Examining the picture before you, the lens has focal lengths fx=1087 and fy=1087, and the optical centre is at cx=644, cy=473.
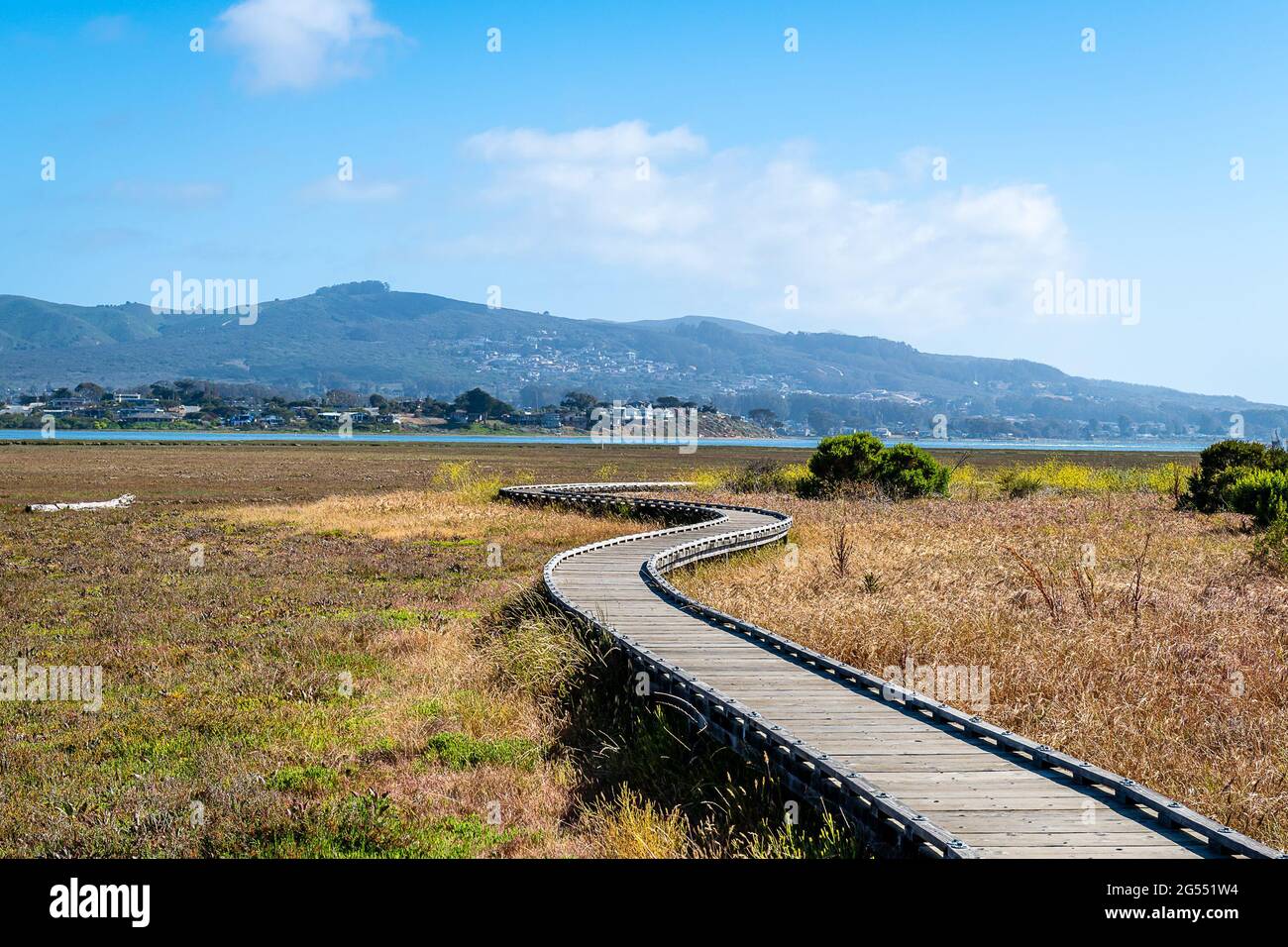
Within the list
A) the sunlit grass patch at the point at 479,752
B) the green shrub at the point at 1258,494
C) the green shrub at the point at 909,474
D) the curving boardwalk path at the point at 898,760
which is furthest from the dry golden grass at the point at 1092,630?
the green shrub at the point at 909,474

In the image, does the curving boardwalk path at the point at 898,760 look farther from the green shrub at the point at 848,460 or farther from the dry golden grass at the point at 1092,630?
the green shrub at the point at 848,460

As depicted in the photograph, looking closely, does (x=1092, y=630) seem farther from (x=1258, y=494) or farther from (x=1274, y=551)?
(x=1258, y=494)

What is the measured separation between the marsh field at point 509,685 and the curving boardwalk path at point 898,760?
400mm

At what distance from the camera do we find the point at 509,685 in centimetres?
1225

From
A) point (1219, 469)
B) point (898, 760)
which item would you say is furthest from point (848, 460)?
point (898, 760)

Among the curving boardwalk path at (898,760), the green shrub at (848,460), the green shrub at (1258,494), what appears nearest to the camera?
the curving boardwalk path at (898,760)

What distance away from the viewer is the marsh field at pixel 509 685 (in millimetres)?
8086

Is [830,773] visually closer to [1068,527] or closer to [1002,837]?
[1002,837]

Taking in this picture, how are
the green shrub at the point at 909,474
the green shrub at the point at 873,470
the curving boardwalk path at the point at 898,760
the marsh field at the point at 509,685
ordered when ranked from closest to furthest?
1. the curving boardwalk path at the point at 898,760
2. the marsh field at the point at 509,685
3. the green shrub at the point at 909,474
4. the green shrub at the point at 873,470

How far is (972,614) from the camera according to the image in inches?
566

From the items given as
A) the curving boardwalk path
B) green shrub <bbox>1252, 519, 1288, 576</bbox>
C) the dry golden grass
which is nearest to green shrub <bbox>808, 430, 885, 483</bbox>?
the dry golden grass

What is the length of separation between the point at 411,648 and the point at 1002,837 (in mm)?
9920
